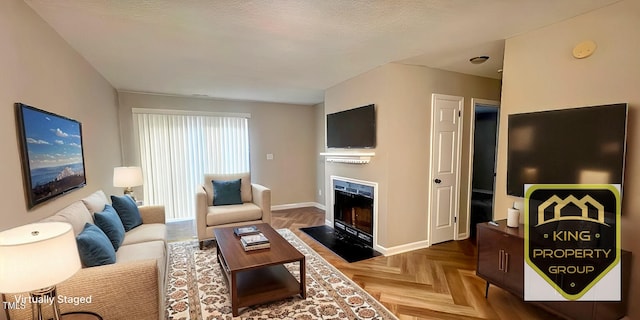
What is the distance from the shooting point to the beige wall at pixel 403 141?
3193 millimetres

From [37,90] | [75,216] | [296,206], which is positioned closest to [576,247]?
[75,216]

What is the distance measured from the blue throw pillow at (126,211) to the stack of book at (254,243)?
132 centimetres

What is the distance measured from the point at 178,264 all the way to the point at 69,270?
2.08 m

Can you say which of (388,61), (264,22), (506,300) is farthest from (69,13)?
(506,300)

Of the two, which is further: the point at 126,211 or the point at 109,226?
the point at 126,211

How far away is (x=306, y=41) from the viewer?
244 centimetres

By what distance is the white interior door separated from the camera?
11.1ft

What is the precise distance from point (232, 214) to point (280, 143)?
241cm

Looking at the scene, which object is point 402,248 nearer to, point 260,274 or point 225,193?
point 260,274

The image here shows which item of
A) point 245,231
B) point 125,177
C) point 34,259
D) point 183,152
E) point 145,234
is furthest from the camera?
point 183,152

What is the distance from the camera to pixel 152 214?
10.3ft

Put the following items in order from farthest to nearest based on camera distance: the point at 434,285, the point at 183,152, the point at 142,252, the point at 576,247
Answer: the point at 183,152 < the point at 434,285 < the point at 142,252 < the point at 576,247

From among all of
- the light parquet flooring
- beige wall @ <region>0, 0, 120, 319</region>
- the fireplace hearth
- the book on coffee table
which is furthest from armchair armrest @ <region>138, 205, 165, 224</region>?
the fireplace hearth

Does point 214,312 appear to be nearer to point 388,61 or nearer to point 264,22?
point 264,22
